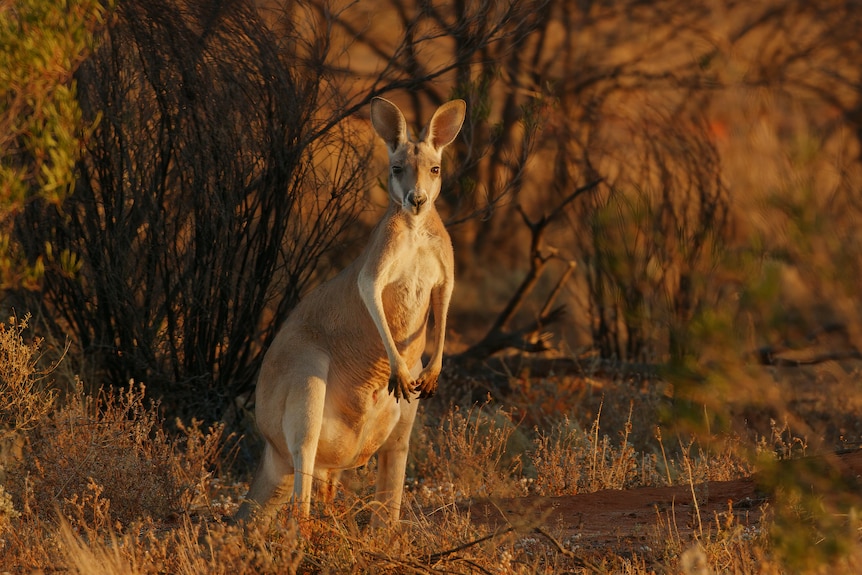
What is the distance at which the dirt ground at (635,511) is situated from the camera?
5.38m

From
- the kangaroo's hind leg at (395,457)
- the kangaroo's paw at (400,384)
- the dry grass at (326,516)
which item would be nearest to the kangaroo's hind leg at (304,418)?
the dry grass at (326,516)

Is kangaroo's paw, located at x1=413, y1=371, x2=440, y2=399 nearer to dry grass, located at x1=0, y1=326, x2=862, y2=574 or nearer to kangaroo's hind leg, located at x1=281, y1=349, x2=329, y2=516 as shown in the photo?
kangaroo's hind leg, located at x1=281, y1=349, x2=329, y2=516

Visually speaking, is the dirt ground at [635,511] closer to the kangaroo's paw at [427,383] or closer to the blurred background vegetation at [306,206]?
the blurred background vegetation at [306,206]

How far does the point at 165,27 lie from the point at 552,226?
37.0ft

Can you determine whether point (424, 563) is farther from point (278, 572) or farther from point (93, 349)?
point (93, 349)

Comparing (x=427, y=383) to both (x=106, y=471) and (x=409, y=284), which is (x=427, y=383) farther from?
(x=106, y=471)

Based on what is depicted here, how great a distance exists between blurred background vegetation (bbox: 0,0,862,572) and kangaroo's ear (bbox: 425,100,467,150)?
1.10 m

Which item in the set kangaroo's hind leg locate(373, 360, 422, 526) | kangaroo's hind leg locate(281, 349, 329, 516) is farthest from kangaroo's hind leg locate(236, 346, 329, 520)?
kangaroo's hind leg locate(373, 360, 422, 526)

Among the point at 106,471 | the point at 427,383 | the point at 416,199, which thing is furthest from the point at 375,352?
the point at 106,471

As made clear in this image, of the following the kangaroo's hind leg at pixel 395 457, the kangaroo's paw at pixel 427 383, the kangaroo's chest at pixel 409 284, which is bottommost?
the kangaroo's hind leg at pixel 395 457

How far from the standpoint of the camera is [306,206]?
833cm

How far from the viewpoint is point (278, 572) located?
443 centimetres

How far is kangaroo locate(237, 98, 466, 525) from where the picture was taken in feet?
17.5

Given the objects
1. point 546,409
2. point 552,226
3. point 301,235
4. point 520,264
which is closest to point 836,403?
point 546,409
